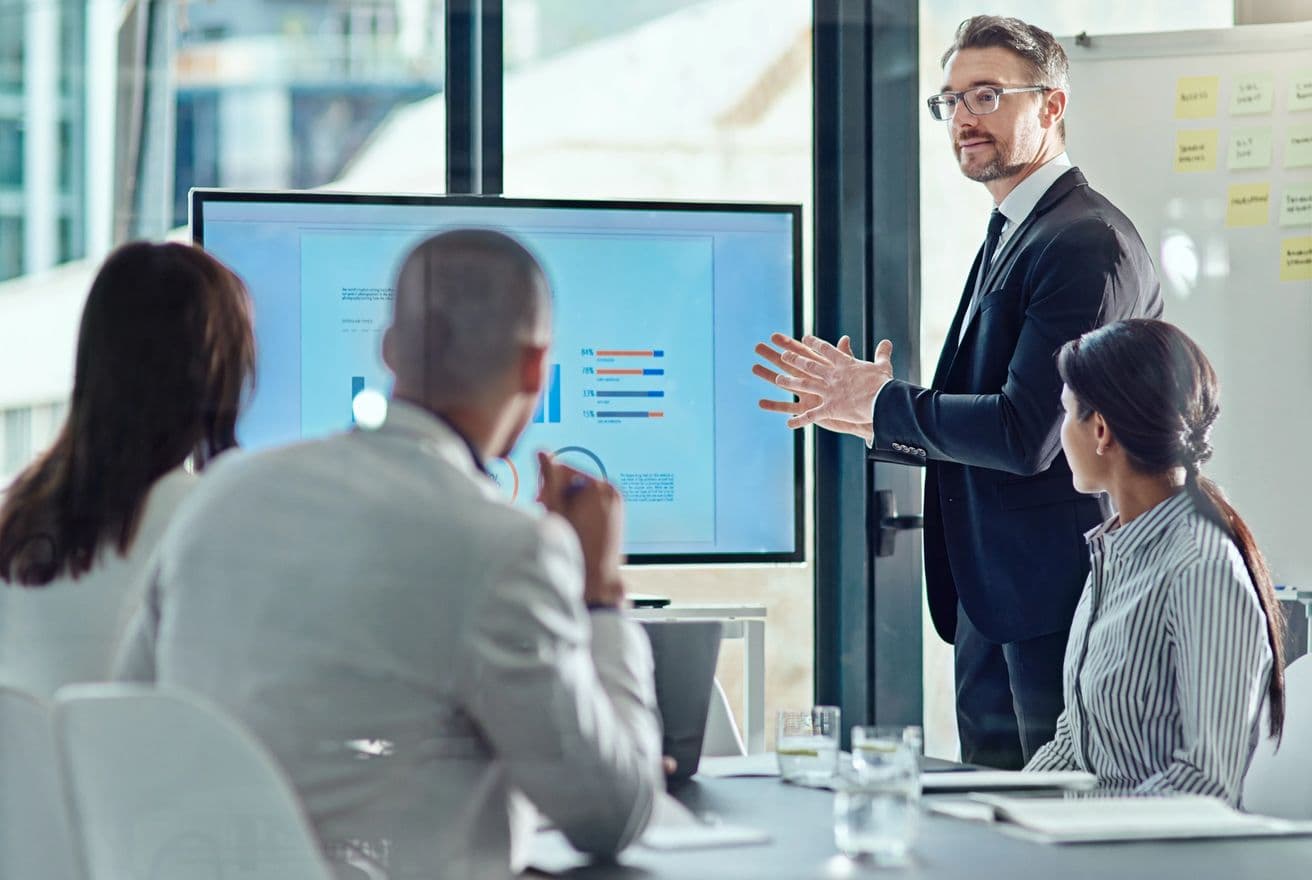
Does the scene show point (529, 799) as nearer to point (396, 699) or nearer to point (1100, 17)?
point (396, 699)

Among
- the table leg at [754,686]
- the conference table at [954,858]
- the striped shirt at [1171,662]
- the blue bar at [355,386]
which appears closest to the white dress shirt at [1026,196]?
the striped shirt at [1171,662]

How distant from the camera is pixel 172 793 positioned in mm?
1370

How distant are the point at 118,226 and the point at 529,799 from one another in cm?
85

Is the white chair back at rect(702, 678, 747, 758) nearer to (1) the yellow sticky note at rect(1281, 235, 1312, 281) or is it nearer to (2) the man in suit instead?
(2) the man in suit

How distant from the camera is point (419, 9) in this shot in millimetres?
1854

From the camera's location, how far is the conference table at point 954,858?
1.36 m

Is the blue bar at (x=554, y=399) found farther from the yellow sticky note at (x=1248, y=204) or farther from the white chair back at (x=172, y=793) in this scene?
the yellow sticky note at (x=1248, y=204)

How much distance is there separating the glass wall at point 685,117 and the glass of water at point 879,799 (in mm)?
367

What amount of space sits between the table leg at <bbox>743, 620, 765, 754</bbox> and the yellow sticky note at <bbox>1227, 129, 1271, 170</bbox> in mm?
1458

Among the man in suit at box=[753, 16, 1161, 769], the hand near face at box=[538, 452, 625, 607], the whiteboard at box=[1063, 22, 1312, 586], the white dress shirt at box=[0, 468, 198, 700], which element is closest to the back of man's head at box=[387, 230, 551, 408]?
the hand near face at box=[538, 452, 625, 607]

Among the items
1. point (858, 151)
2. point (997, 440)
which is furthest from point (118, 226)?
point (997, 440)

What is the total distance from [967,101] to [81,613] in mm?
1538

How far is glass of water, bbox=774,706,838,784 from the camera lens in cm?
183

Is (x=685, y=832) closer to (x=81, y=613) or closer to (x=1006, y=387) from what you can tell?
(x=81, y=613)
